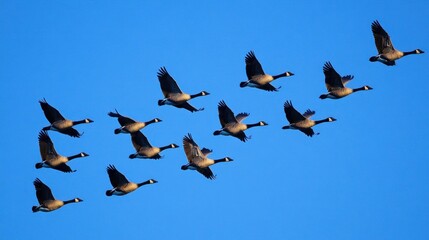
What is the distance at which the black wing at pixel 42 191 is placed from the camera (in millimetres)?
73425

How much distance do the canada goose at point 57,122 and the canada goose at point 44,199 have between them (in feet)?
8.67

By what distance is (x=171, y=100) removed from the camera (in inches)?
2894

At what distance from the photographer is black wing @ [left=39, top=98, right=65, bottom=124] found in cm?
7375

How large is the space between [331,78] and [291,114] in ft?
8.04

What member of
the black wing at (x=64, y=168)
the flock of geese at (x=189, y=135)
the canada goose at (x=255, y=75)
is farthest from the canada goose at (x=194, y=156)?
the black wing at (x=64, y=168)

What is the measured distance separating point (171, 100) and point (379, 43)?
9673 mm

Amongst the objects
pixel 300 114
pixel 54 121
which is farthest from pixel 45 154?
pixel 300 114

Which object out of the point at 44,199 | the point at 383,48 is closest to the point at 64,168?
the point at 44,199

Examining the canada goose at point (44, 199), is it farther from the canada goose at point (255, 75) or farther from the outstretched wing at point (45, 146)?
the canada goose at point (255, 75)

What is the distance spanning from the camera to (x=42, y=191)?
73562 mm

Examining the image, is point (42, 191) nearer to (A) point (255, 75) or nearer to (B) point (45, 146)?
(B) point (45, 146)

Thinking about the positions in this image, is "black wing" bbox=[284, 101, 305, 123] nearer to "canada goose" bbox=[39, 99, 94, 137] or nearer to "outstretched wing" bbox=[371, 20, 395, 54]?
"outstretched wing" bbox=[371, 20, 395, 54]

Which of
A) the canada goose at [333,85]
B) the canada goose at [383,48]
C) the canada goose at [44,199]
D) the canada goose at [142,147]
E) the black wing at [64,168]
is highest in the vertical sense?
the canada goose at [383,48]

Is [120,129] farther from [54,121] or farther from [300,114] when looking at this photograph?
[300,114]
